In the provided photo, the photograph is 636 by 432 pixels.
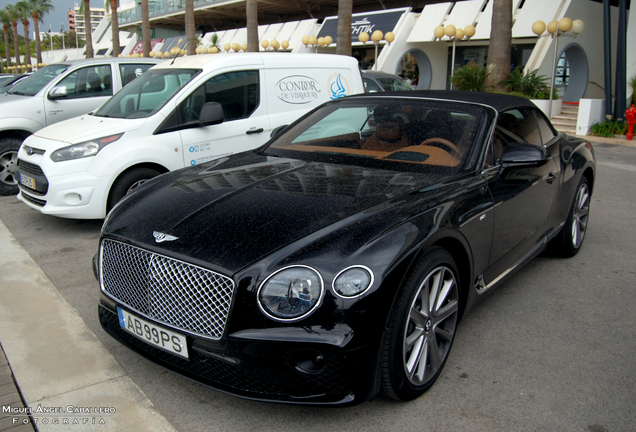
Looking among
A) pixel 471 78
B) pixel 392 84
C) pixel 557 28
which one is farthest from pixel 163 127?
pixel 557 28

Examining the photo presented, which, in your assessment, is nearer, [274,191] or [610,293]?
[274,191]

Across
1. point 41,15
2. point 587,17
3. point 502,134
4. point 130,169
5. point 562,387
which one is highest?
point 41,15

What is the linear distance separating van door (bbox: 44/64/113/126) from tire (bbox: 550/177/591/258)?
710 centimetres

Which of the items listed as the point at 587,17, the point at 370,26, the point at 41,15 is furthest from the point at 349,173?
the point at 41,15

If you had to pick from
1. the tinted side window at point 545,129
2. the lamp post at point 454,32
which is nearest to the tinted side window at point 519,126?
the tinted side window at point 545,129

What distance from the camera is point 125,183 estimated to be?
5.66 m

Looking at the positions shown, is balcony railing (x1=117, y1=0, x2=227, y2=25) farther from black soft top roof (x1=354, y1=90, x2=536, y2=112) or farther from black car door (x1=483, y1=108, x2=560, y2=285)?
black car door (x1=483, y1=108, x2=560, y2=285)

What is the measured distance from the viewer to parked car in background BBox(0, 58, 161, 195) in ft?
25.1

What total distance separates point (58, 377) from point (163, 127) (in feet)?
11.4

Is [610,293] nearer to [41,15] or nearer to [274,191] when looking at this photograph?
[274,191]

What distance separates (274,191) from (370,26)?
965 inches

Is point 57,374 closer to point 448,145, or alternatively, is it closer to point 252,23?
point 448,145

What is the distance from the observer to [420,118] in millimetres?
3840

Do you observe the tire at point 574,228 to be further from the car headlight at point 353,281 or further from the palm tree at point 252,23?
the palm tree at point 252,23
